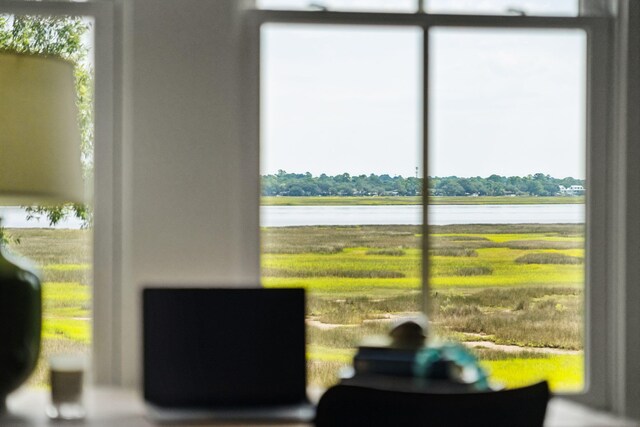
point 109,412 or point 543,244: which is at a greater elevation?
point 543,244

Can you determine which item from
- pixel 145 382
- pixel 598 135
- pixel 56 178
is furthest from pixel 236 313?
pixel 598 135

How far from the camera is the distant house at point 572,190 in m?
3.31

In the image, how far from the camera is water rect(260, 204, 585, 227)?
10.5ft

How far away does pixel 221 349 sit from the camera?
2723 millimetres

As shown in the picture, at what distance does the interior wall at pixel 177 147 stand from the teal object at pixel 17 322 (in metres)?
0.42

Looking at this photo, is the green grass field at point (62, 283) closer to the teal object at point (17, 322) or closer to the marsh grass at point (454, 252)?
the teal object at point (17, 322)

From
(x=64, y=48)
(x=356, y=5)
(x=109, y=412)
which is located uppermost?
(x=356, y=5)

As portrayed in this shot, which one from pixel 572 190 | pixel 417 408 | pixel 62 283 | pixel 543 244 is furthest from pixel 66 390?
pixel 572 190

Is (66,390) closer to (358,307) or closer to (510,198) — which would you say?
(358,307)

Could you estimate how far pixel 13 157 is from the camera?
8.42 ft

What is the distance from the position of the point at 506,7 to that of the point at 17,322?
73.8 inches

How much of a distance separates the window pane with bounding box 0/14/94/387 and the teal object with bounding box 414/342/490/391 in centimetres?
113

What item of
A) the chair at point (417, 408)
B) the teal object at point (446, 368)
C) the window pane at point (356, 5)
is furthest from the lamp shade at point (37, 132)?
the chair at point (417, 408)

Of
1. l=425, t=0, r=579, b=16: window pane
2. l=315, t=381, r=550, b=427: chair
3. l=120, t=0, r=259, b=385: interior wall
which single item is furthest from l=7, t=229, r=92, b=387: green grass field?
l=315, t=381, r=550, b=427: chair
